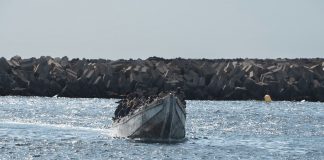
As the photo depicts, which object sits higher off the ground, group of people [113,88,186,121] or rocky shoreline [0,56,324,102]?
rocky shoreline [0,56,324,102]

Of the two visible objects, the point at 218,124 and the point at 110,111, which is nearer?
the point at 218,124

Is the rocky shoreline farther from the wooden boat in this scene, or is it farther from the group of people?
the wooden boat

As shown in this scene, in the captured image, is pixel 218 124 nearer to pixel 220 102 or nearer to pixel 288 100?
pixel 220 102

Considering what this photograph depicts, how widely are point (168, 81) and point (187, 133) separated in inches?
2148

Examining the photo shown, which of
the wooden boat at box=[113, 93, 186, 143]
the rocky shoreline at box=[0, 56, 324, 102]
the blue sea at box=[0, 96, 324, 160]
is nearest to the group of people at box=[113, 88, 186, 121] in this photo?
the wooden boat at box=[113, 93, 186, 143]

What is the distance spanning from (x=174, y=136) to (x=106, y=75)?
209 ft

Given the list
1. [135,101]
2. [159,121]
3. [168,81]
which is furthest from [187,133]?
[168,81]

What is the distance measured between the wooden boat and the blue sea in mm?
786

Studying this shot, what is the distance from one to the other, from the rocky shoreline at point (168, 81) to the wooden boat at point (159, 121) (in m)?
58.6

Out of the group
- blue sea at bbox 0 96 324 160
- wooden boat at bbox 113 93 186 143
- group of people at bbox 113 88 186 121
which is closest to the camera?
blue sea at bbox 0 96 324 160

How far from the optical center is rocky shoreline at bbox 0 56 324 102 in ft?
405

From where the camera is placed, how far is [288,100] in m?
126

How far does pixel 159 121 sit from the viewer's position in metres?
60.0

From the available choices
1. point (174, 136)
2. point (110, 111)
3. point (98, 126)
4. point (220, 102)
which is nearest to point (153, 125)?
point (174, 136)
